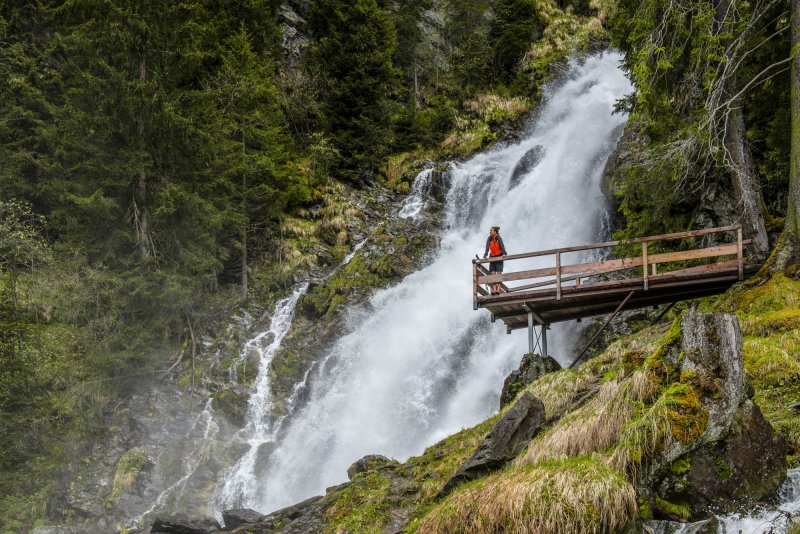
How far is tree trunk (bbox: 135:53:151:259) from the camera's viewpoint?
20.5 metres

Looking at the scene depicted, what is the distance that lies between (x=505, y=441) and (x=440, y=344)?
11.7m

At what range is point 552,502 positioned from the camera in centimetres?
565

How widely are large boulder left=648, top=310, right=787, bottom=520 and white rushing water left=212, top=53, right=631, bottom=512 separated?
1105 cm

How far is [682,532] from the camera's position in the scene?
204 inches

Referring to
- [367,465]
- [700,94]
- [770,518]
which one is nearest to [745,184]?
[700,94]

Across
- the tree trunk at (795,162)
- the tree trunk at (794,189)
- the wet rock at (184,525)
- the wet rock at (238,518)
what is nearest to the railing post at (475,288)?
the tree trunk at (794,189)

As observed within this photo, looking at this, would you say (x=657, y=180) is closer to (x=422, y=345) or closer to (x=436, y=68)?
(x=422, y=345)

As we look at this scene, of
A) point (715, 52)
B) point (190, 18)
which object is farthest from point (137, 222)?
point (715, 52)

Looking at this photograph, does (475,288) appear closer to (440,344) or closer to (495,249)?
(495,249)

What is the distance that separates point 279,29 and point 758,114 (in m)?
25.7

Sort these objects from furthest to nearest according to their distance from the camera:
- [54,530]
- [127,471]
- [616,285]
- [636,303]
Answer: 1. [127,471]
2. [54,530]
3. [636,303]
4. [616,285]

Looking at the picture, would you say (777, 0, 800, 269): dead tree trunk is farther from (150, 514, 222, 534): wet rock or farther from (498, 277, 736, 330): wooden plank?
(150, 514, 222, 534): wet rock

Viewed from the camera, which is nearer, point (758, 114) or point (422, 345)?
point (758, 114)

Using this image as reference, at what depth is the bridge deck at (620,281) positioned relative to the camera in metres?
11.8
